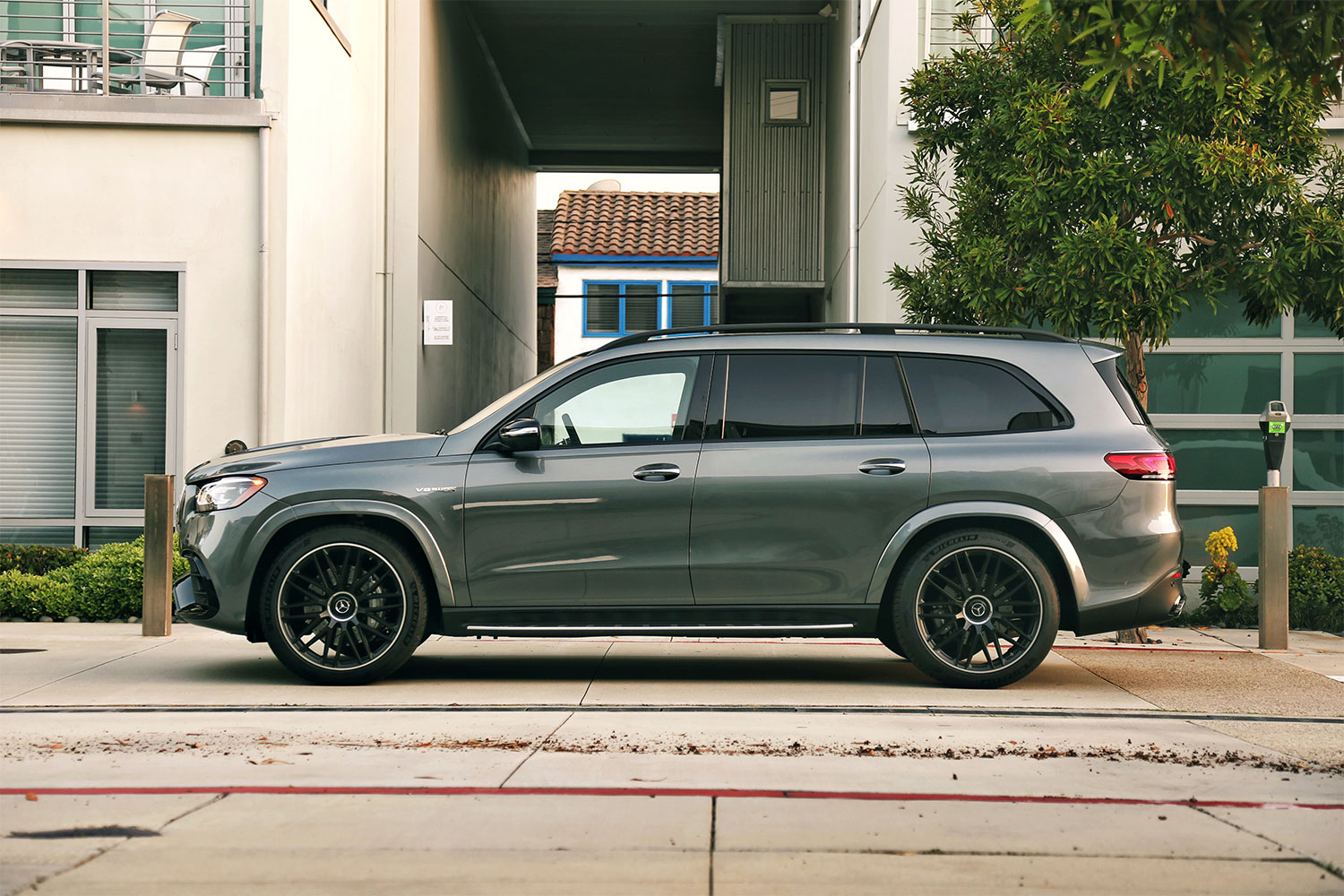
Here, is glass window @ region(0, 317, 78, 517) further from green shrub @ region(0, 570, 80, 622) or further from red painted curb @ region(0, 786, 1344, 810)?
red painted curb @ region(0, 786, 1344, 810)

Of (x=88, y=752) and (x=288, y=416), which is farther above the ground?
(x=288, y=416)

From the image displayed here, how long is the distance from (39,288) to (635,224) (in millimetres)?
26569

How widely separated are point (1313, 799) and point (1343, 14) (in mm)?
2874

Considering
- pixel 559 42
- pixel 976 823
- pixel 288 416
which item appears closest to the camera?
pixel 976 823

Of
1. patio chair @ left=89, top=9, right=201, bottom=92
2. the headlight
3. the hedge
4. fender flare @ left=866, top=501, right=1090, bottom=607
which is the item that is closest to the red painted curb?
fender flare @ left=866, top=501, right=1090, bottom=607

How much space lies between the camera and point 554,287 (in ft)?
123

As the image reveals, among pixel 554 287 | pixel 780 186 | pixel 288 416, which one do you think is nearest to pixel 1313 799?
pixel 288 416

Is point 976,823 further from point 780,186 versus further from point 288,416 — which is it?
point 780,186

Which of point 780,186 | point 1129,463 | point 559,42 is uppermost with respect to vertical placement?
point 559,42

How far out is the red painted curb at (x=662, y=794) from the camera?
4715mm

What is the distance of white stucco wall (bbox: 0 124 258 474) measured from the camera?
12.2m

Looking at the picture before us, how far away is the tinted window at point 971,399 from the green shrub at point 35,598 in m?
6.80

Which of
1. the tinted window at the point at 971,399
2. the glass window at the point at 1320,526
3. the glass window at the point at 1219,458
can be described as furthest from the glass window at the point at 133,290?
the glass window at the point at 1320,526

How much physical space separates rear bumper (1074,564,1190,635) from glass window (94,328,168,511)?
8.33 metres
